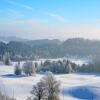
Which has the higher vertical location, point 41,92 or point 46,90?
point 46,90

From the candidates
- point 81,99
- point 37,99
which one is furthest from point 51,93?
point 81,99

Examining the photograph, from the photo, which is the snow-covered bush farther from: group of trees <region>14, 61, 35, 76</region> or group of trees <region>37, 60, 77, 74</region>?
group of trees <region>37, 60, 77, 74</region>

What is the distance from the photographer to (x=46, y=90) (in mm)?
28359

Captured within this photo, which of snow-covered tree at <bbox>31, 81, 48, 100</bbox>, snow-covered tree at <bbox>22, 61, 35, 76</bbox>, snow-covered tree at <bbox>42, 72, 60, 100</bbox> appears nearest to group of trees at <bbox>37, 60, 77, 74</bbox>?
snow-covered tree at <bbox>22, 61, 35, 76</bbox>

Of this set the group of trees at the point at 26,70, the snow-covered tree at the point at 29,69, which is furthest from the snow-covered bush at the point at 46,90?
A: the snow-covered tree at the point at 29,69

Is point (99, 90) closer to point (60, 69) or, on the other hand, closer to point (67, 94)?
point (67, 94)

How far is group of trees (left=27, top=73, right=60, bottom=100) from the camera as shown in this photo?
28.0 meters

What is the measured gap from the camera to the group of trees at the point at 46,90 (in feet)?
91.9

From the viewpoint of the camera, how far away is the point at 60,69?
4031 inches

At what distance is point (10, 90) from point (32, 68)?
116 feet

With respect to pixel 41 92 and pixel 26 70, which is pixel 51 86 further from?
pixel 26 70

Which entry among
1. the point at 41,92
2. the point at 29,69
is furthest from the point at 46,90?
the point at 29,69

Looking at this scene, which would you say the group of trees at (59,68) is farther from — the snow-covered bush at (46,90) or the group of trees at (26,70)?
the snow-covered bush at (46,90)

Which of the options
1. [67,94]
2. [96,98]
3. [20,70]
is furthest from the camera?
[20,70]
